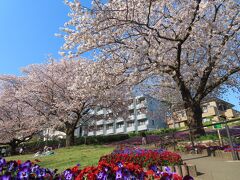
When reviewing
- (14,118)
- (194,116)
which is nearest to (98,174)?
(194,116)

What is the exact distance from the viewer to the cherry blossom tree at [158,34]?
11.0 m

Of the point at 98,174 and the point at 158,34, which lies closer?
the point at 98,174

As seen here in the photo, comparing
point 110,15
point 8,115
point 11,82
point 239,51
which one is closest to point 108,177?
point 110,15

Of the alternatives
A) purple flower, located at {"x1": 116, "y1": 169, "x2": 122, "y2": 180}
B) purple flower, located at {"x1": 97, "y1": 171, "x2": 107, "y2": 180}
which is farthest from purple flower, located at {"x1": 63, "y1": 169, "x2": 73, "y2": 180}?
purple flower, located at {"x1": 116, "y1": 169, "x2": 122, "y2": 180}

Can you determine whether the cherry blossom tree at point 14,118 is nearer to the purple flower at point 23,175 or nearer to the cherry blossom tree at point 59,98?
the cherry blossom tree at point 59,98

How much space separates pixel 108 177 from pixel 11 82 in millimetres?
34298

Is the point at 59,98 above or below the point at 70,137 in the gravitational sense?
above

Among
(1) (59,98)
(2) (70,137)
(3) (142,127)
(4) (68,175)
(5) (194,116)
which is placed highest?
(1) (59,98)

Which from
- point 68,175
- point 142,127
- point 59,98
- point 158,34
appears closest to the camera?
point 68,175

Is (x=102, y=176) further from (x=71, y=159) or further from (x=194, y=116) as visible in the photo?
(x=194, y=116)

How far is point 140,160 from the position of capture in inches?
283

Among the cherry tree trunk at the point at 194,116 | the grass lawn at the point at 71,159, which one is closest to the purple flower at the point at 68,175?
the grass lawn at the point at 71,159

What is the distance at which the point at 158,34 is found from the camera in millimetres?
11648

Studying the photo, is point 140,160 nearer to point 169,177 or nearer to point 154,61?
point 169,177
